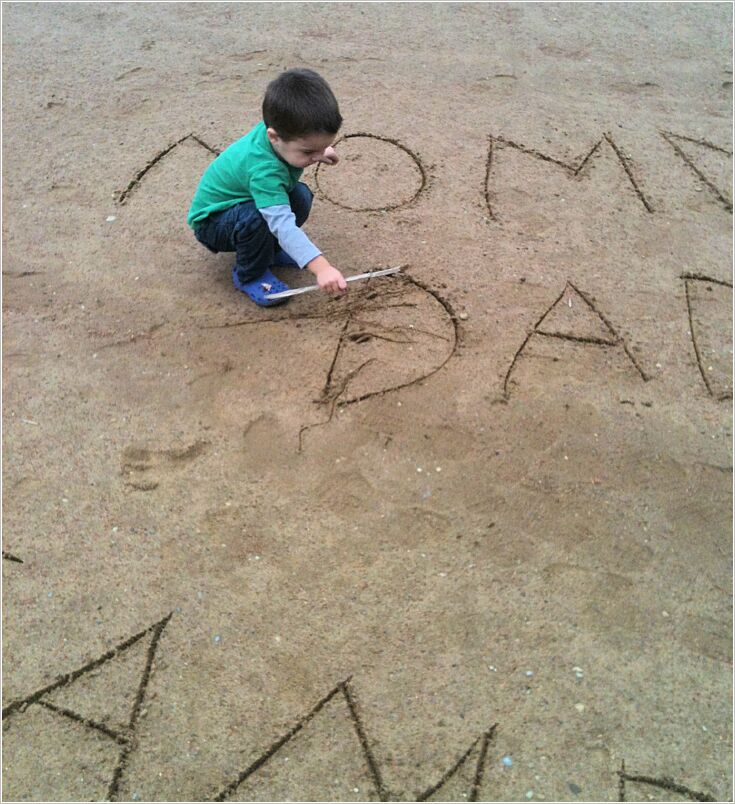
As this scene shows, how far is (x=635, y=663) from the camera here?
7.25 feet

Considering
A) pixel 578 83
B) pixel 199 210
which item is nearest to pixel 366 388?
pixel 199 210

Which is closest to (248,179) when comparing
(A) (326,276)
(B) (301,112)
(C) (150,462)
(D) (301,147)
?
(D) (301,147)

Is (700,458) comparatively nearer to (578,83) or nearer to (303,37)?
(578,83)

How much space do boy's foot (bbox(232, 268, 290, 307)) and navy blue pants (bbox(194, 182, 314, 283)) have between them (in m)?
0.02

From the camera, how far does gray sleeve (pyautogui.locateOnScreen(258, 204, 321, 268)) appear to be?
9.11 feet

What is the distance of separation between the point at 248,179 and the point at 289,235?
0.32 metres

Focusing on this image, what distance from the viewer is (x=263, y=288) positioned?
10.3ft

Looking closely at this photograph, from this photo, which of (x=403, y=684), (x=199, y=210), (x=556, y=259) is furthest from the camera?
(x=556, y=259)

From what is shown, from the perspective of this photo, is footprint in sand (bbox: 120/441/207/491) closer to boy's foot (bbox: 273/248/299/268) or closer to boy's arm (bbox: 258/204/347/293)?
boy's arm (bbox: 258/204/347/293)

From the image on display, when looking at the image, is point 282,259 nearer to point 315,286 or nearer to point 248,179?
point 315,286

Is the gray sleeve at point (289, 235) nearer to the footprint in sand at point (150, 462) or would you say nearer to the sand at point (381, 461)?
the sand at point (381, 461)

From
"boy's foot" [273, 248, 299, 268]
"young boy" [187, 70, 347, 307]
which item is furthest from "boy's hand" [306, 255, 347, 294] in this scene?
"boy's foot" [273, 248, 299, 268]

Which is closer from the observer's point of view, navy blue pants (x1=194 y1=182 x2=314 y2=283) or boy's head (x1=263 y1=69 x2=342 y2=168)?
boy's head (x1=263 y1=69 x2=342 y2=168)

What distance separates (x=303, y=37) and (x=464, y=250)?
2327 mm
